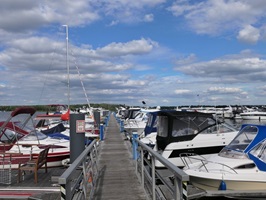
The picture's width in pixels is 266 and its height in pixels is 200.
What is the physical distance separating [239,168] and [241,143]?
1152mm

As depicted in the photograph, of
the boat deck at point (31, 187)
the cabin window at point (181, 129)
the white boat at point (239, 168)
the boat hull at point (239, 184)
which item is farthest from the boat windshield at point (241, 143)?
the boat deck at point (31, 187)

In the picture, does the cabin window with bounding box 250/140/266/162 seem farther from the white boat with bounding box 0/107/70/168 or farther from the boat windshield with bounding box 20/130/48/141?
the boat windshield with bounding box 20/130/48/141

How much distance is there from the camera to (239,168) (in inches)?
332

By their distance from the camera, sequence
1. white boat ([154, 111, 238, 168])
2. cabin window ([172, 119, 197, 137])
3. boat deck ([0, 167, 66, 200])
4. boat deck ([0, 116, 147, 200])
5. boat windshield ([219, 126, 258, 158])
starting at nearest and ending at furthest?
boat deck ([0, 116, 147, 200]), boat deck ([0, 167, 66, 200]), boat windshield ([219, 126, 258, 158]), white boat ([154, 111, 238, 168]), cabin window ([172, 119, 197, 137])

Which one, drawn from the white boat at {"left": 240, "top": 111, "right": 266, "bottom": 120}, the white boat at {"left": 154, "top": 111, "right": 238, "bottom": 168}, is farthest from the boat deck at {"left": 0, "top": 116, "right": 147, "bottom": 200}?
the white boat at {"left": 240, "top": 111, "right": 266, "bottom": 120}

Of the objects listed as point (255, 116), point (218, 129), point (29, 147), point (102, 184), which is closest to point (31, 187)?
point (102, 184)

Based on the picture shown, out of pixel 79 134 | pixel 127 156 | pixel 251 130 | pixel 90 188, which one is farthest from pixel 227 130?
pixel 90 188

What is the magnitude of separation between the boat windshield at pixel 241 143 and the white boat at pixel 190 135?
2617 millimetres

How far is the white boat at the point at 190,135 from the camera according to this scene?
1215 centimetres

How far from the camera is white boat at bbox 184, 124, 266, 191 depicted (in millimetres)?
8195

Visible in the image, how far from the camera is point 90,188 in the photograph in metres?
8.12

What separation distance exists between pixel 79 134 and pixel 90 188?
3.30m

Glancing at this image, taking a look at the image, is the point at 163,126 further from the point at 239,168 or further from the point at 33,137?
the point at 33,137

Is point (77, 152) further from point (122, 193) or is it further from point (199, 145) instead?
point (199, 145)
